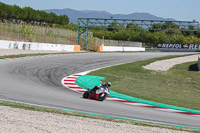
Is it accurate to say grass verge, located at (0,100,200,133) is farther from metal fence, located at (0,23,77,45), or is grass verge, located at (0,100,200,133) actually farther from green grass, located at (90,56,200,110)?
metal fence, located at (0,23,77,45)

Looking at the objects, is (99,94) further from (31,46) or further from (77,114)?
(31,46)

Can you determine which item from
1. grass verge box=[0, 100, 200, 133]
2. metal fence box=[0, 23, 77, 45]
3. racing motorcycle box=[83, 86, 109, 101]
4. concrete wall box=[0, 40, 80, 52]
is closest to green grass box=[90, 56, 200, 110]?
racing motorcycle box=[83, 86, 109, 101]

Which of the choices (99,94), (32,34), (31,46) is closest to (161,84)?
(99,94)

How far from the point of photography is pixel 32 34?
188 feet

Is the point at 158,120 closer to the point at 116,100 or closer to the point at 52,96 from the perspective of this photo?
the point at 116,100

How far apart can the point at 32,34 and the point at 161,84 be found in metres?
39.8

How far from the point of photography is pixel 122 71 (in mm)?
26219

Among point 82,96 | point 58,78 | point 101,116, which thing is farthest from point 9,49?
point 101,116

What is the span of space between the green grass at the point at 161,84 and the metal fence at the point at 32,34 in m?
24.1

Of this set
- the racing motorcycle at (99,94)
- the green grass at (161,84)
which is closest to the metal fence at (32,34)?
the green grass at (161,84)

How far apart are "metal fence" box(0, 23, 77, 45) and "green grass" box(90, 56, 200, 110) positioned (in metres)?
24.1

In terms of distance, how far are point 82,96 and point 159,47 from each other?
7636 cm

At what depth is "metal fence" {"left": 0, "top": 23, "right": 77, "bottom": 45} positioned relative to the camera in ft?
153

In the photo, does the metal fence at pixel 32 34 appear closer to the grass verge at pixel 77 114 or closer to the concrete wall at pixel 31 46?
the concrete wall at pixel 31 46
